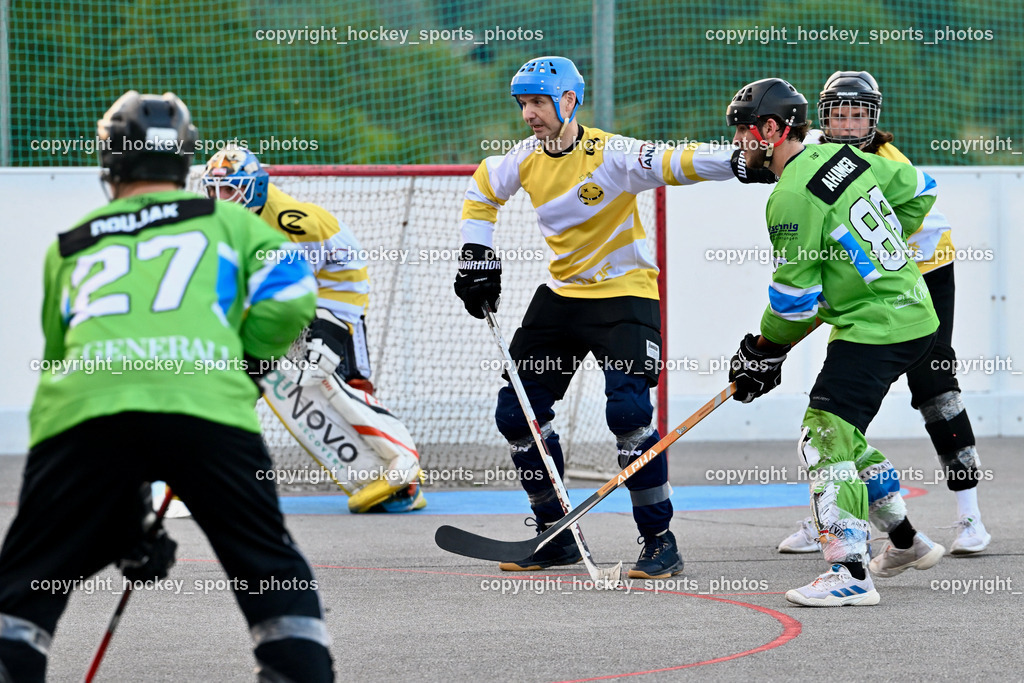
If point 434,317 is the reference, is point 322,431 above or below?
below

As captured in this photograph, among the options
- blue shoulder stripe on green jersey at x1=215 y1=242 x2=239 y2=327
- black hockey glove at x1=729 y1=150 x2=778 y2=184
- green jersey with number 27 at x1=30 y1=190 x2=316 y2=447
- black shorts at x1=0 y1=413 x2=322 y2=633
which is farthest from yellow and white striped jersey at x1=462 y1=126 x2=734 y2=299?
black shorts at x1=0 y1=413 x2=322 y2=633

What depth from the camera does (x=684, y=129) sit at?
499 inches

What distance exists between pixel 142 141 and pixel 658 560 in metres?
2.85

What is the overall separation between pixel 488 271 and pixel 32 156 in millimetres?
6380

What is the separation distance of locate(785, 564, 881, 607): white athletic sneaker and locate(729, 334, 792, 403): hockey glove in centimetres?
65

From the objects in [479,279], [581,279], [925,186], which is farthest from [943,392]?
[479,279]

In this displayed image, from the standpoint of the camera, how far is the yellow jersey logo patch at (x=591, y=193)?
5.16 meters

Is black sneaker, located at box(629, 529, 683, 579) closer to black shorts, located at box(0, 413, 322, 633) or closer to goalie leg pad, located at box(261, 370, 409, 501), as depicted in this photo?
goalie leg pad, located at box(261, 370, 409, 501)

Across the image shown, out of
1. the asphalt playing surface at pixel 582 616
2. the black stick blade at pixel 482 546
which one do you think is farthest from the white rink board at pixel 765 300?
the black stick blade at pixel 482 546

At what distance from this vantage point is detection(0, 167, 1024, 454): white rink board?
9.99 m

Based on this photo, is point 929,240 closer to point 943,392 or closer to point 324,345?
point 943,392

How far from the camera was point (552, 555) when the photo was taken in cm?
531

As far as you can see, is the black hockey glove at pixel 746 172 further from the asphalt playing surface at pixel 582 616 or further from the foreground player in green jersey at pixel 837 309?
the asphalt playing surface at pixel 582 616

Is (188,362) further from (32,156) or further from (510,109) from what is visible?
(510,109)
